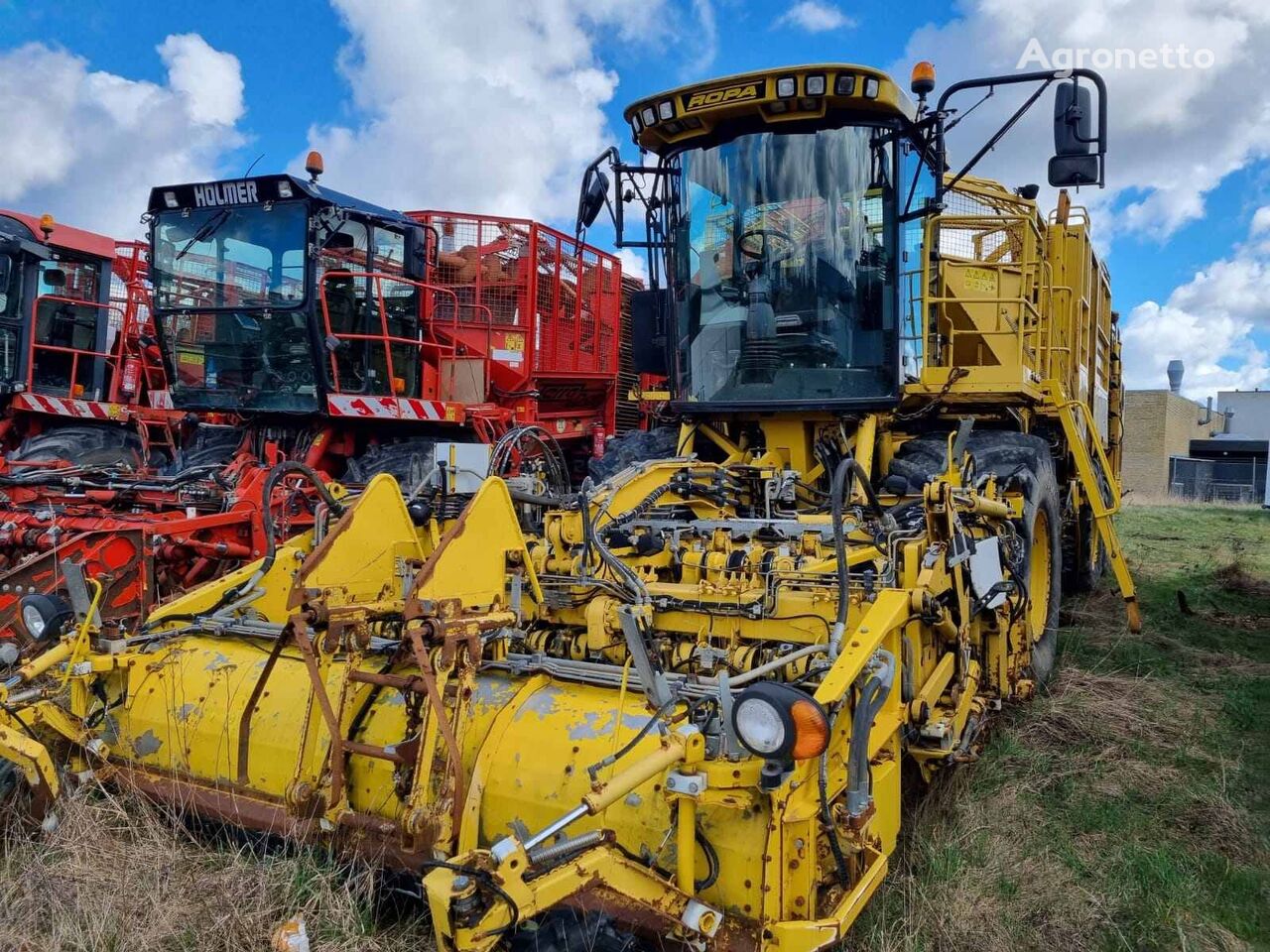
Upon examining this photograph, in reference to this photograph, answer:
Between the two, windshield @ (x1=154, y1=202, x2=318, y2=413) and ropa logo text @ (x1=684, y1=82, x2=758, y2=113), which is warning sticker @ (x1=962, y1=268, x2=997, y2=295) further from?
windshield @ (x1=154, y1=202, x2=318, y2=413)

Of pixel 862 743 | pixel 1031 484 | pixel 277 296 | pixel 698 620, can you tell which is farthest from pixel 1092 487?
pixel 277 296

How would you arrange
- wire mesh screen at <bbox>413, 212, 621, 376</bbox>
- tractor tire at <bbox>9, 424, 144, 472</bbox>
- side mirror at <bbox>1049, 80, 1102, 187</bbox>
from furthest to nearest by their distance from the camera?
wire mesh screen at <bbox>413, 212, 621, 376</bbox> → tractor tire at <bbox>9, 424, 144, 472</bbox> → side mirror at <bbox>1049, 80, 1102, 187</bbox>

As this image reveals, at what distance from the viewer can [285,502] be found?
241 inches

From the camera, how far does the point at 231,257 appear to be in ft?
25.7

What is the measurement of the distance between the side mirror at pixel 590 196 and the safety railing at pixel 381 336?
3.08 metres

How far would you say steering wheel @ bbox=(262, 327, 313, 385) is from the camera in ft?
25.3

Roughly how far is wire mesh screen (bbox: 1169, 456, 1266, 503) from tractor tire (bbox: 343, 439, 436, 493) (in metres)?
27.3

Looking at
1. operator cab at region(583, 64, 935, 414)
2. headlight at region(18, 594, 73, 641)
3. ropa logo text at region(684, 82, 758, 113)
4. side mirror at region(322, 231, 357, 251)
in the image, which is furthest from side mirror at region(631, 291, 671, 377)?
headlight at region(18, 594, 73, 641)

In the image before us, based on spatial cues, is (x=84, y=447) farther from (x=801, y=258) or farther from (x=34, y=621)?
(x=801, y=258)

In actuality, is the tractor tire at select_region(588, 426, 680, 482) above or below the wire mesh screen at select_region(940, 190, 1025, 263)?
below

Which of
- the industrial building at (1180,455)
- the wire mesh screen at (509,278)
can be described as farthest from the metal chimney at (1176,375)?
the wire mesh screen at (509,278)

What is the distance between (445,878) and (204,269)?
7.06 meters

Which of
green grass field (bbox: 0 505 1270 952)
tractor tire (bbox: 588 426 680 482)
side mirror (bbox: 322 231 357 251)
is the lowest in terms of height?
green grass field (bbox: 0 505 1270 952)

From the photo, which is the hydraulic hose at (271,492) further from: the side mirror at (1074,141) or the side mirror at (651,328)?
the side mirror at (1074,141)
